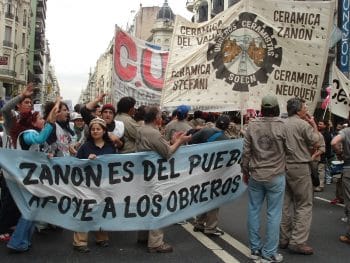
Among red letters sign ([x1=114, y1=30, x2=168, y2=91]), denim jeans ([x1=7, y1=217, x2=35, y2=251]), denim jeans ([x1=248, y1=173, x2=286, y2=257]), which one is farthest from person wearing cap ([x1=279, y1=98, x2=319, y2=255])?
red letters sign ([x1=114, y1=30, x2=168, y2=91])

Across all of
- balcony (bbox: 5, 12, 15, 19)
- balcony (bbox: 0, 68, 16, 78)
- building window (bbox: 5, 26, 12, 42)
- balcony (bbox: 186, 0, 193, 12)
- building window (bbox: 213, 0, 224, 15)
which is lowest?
balcony (bbox: 0, 68, 16, 78)

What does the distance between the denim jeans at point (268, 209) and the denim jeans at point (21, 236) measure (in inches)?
101

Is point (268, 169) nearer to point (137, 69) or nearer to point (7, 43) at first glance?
point (137, 69)

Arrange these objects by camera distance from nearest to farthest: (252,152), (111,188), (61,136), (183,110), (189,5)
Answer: (252,152), (111,188), (61,136), (183,110), (189,5)

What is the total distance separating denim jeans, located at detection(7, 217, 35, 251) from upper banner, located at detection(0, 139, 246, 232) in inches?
4.0

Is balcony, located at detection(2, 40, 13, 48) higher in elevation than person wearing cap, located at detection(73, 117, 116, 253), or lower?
higher

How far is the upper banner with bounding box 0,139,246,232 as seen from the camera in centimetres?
611

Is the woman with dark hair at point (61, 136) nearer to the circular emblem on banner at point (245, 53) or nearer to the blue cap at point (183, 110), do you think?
the blue cap at point (183, 110)

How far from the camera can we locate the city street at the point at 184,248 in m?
5.98

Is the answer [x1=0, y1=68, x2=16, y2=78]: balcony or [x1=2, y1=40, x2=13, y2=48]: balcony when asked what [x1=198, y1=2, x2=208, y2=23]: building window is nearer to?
[x1=0, y1=68, x2=16, y2=78]: balcony

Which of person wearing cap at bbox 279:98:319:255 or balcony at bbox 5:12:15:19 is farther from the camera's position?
balcony at bbox 5:12:15:19

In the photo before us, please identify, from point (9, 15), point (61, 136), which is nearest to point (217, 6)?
point (9, 15)

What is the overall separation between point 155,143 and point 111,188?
2.46ft

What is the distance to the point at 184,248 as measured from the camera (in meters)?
6.50
